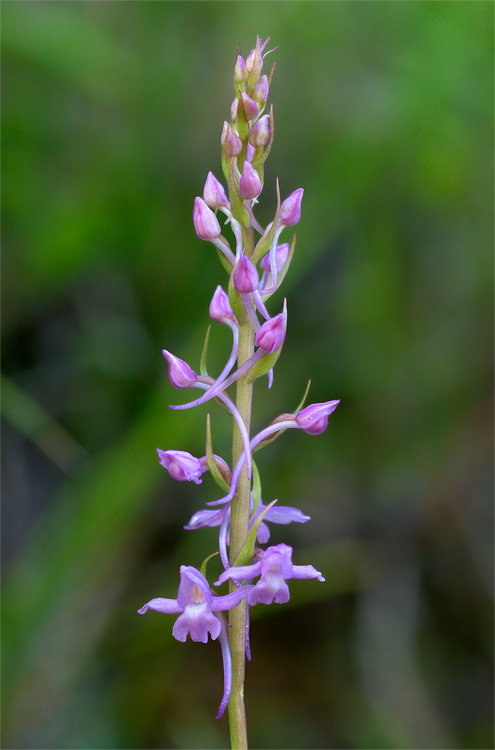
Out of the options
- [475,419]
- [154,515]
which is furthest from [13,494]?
[475,419]

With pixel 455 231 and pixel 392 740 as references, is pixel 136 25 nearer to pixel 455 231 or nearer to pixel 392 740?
pixel 455 231

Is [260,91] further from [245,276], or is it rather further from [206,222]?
[245,276]

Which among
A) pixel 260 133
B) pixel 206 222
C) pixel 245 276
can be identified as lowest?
pixel 245 276

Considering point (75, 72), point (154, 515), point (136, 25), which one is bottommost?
point (154, 515)

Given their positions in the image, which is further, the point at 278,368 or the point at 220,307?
the point at 278,368

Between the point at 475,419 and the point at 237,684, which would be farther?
the point at 475,419

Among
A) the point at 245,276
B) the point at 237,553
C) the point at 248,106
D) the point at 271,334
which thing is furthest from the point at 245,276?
the point at 237,553

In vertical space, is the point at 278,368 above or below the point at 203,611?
above

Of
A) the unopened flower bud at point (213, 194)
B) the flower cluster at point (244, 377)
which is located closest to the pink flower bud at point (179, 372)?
the flower cluster at point (244, 377)
